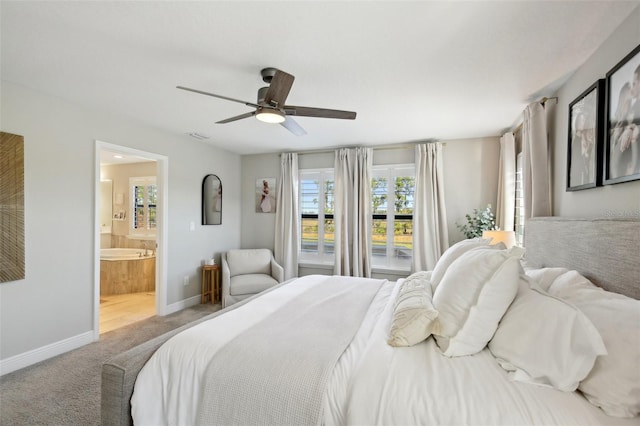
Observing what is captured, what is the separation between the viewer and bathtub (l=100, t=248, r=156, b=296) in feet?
15.6

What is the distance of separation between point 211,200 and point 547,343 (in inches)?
175

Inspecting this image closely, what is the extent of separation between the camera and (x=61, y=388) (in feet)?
7.18

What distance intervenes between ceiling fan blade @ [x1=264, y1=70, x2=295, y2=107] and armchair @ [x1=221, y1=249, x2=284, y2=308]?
2.71 m

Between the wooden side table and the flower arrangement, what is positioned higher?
the flower arrangement

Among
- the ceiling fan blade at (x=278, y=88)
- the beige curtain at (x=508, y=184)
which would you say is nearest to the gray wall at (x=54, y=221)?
the ceiling fan blade at (x=278, y=88)

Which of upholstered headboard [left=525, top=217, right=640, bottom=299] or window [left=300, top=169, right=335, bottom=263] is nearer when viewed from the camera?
upholstered headboard [left=525, top=217, right=640, bottom=299]

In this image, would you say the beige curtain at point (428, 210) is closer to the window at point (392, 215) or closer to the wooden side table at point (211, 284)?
the window at point (392, 215)

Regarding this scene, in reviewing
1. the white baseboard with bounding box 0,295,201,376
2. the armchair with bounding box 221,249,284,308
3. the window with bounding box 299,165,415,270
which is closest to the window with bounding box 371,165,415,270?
the window with bounding box 299,165,415,270

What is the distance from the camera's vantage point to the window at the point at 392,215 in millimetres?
4371

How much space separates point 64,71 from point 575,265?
152 inches

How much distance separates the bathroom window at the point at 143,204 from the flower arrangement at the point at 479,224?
5913 millimetres

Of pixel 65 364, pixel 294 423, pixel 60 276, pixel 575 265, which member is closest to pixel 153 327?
pixel 65 364

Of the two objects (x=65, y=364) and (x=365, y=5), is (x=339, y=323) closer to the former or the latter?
(x=365, y=5)

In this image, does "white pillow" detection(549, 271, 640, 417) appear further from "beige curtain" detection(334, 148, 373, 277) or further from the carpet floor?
"beige curtain" detection(334, 148, 373, 277)
